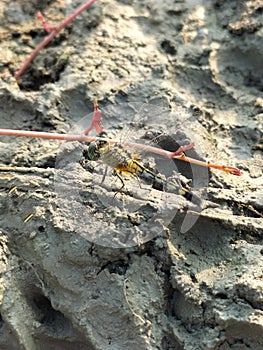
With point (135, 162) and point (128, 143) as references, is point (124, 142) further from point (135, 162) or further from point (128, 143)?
point (135, 162)

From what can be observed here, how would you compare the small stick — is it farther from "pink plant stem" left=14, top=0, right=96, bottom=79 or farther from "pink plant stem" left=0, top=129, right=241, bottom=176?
"pink plant stem" left=14, top=0, right=96, bottom=79

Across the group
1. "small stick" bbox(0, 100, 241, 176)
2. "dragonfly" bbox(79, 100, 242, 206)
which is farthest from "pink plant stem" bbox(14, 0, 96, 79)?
"dragonfly" bbox(79, 100, 242, 206)

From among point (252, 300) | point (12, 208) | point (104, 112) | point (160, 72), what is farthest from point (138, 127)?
point (252, 300)

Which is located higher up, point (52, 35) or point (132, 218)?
point (52, 35)

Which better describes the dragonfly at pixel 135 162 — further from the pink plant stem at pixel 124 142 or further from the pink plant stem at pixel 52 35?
the pink plant stem at pixel 52 35

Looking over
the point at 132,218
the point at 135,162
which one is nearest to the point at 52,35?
the point at 135,162

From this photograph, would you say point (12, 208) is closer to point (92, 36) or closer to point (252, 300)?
point (252, 300)
